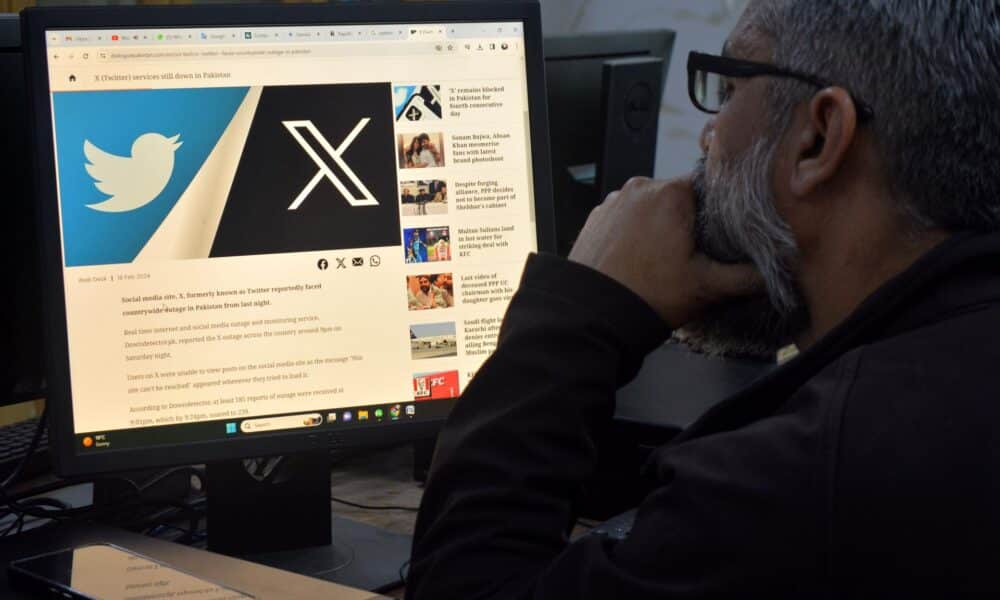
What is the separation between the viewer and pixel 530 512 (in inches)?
35.4

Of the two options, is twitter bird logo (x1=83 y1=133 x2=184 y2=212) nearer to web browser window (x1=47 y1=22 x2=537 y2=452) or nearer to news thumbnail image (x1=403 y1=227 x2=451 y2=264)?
web browser window (x1=47 y1=22 x2=537 y2=452)

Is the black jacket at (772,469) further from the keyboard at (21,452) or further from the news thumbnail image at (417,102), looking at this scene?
the keyboard at (21,452)

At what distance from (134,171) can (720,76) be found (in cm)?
57

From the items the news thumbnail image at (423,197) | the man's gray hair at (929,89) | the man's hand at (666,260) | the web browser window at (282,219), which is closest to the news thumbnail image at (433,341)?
the web browser window at (282,219)

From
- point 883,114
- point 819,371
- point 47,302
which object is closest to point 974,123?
point 883,114

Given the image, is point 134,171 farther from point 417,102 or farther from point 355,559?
point 355,559

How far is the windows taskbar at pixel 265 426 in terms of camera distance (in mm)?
1161

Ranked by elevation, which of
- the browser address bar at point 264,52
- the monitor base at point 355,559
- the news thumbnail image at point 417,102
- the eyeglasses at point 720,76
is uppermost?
the browser address bar at point 264,52

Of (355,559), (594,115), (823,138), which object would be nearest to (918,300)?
(823,138)

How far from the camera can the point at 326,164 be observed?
1208mm

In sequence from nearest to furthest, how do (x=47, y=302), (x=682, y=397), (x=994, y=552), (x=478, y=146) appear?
(x=994, y=552) → (x=47, y=302) → (x=478, y=146) → (x=682, y=397)

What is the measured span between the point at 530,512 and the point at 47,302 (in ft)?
1.72

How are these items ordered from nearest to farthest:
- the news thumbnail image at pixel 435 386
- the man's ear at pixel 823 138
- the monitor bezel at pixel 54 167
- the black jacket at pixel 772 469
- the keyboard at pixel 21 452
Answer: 1. the black jacket at pixel 772 469
2. the man's ear at pixel 823 138
3. the monitor bezel at pixel 54 167
4. the news thumbnail image at pixel 435 386
5. the keyboard at pixel 21 452

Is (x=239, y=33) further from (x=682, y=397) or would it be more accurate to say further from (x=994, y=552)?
(x=994, y=552)
